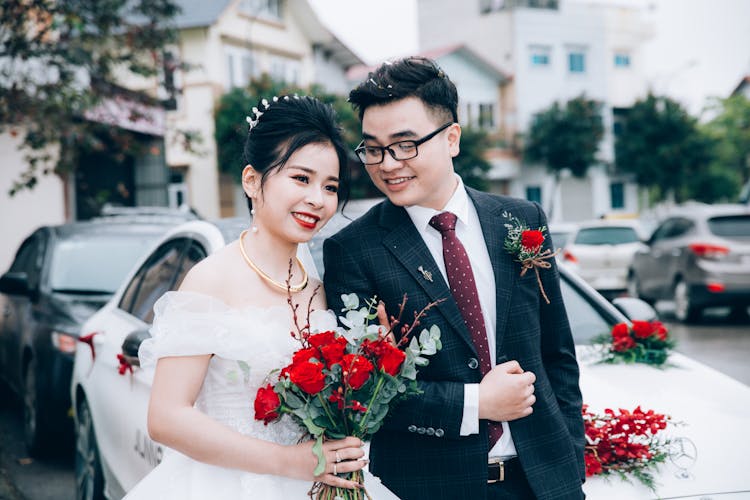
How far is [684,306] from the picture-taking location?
38.2 feet

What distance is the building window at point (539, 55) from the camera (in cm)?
3497

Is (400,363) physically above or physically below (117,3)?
below

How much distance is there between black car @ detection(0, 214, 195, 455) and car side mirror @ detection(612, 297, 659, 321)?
394cm

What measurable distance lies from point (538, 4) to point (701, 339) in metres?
28.1

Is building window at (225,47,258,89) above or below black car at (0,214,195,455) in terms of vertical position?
above

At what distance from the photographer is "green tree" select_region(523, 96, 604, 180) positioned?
3294 centimetres

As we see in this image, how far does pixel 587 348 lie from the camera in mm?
3934

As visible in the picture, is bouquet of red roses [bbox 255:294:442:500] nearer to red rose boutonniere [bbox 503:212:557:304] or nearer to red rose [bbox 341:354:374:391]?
red rose [bbox 341:354:374:391]

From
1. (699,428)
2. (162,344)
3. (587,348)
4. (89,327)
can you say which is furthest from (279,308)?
(89,327)

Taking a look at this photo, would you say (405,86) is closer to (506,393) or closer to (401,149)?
(401,149)

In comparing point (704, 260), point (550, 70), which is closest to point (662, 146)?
point (550, 70)

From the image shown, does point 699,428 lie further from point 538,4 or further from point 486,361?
point 538,4

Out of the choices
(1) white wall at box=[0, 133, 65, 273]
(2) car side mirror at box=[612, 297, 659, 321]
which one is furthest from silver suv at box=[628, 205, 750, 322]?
(1) white wall at box=[0, 133, 65, 273]

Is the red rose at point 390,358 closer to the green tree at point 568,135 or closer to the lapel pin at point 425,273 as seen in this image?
the lapel pin at point 425,273
